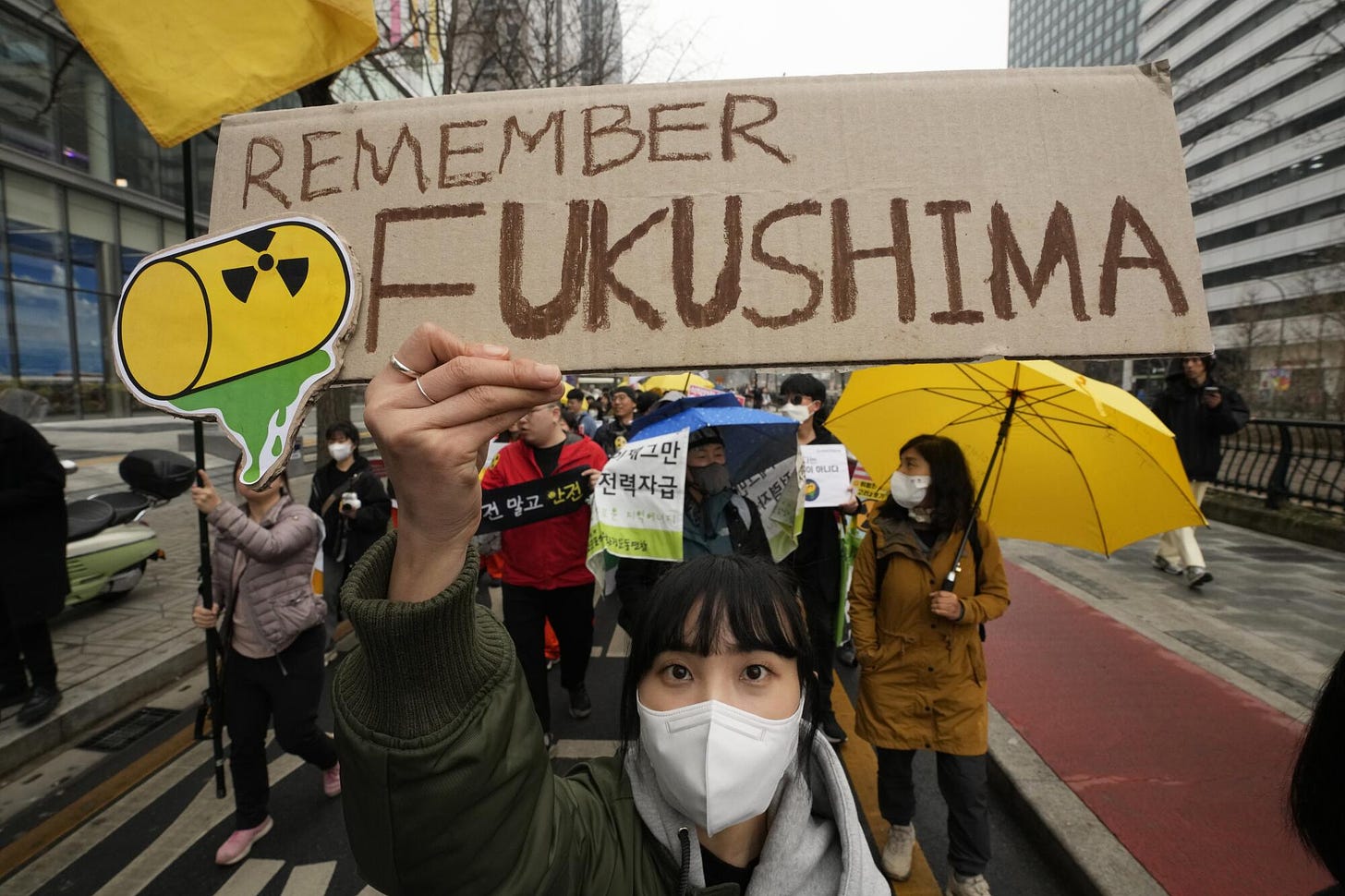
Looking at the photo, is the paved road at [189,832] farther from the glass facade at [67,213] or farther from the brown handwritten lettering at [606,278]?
the glass facade at [67,213]

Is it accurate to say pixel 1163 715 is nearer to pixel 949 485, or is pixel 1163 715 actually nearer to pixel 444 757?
pixel 949 485

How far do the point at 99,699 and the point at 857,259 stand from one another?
16.8 feet

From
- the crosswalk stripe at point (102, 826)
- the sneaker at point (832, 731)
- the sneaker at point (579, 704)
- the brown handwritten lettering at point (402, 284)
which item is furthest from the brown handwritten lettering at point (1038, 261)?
the crosswalk stripe at point (102, 826)

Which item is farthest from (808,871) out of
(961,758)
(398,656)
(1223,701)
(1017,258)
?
(1223,701)

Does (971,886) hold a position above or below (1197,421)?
below

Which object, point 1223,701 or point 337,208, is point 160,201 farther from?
point 1223,701

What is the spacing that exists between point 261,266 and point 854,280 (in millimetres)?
1109

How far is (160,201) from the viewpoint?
16.9m

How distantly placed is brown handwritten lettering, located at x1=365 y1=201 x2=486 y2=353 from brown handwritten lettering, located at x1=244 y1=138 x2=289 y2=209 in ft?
0.73

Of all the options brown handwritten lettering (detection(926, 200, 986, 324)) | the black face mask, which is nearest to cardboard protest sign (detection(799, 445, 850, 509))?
the black face mask

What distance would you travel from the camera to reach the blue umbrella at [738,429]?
3416mm

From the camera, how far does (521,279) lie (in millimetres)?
1287

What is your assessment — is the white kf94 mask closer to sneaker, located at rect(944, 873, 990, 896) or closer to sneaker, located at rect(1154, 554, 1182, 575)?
sneaker, located at rect(944, 873, 990, 896)

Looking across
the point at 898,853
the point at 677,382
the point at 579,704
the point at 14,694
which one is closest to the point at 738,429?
the point at 579,704
